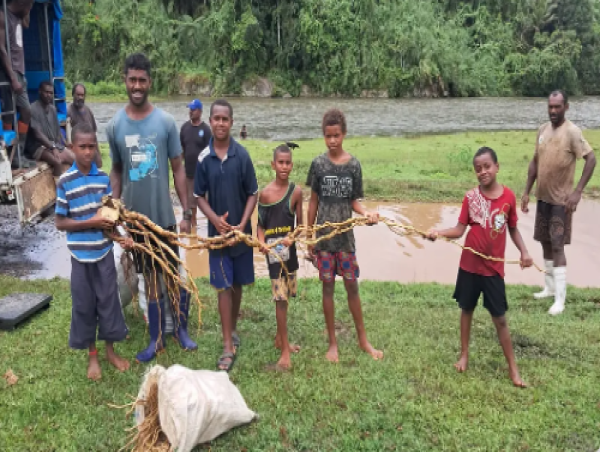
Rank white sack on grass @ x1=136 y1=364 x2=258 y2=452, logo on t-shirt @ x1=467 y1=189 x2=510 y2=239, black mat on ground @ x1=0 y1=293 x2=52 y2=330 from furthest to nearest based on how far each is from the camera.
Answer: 1. black mat on ground @ x1=0 y1=293 x2=52 y2=330
2. logo on t-shirt @ x1=467 y1=189 x2=510 y2=239
3. white sack on grass @ x1=136 y1=364 x2=258 y2=452

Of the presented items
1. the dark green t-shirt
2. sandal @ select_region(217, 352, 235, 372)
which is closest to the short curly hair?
the dark green t-shirt

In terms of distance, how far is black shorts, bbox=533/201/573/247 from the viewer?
5266 mm

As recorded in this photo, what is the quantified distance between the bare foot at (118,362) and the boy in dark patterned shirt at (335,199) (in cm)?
146

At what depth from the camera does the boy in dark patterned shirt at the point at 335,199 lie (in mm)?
3867

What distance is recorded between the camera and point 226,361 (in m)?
3.89

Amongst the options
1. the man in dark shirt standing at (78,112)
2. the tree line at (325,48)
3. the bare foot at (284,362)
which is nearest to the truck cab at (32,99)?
the man in dark shirt standing at (78,112)

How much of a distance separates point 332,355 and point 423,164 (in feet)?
33.6

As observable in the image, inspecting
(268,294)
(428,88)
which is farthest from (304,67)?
(268,294)

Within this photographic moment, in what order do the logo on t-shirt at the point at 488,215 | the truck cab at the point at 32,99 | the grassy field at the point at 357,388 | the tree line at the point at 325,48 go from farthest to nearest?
1. the tree line at the point at 325,48
2. the truck cab at the point at 32,99
3. the logo on t-shirt at the point at 488,215
4. the grassy field at the point at 357,388

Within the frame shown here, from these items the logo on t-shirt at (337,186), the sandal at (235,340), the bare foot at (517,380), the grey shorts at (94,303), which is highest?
the logo on t-shirt at (337,186)

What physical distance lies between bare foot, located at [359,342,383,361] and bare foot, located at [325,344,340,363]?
0.82 feet

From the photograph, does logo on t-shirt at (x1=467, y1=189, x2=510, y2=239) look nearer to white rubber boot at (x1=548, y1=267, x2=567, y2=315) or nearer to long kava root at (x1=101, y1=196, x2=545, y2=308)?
long kava root at (x1=101, y1=196, x2=545, y2=308)

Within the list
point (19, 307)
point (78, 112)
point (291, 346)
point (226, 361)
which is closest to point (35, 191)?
point (19, 307)

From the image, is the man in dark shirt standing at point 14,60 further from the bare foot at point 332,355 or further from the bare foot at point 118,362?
the bare foot at point 332,355
